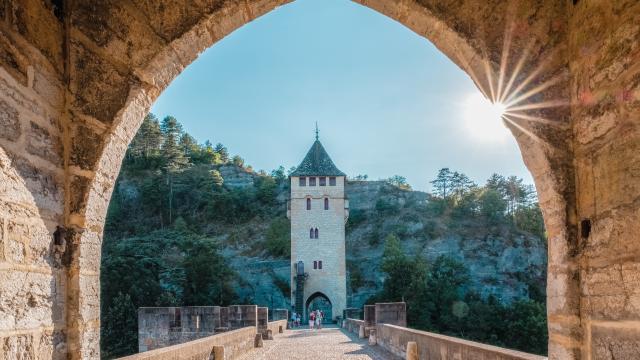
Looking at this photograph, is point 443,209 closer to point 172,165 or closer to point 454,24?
point 172,165

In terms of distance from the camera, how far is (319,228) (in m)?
37.1

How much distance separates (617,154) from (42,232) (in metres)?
2.57

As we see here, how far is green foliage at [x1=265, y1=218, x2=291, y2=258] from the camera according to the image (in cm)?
4406

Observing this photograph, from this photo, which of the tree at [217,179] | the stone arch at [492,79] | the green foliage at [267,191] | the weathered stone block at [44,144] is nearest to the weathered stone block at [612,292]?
the stone arch at [492,79]

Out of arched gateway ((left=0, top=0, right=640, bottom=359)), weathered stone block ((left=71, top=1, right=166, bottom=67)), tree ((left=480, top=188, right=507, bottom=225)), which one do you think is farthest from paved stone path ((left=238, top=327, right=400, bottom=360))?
tree ((left=480, top=188, right=507, bottom=225))

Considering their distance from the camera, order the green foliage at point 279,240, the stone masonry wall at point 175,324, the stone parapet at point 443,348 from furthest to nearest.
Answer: the green foliage at point 279,240 < the stone masonry wall at point 175,324 < the stone parapet at point 443,348

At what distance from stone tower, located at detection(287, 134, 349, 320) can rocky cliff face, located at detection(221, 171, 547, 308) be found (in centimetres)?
338

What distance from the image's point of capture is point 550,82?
298 cm

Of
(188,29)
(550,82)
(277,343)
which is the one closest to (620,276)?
(550,82)

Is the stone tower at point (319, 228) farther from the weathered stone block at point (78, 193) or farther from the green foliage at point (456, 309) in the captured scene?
the weathered stone block at point (78, 193)

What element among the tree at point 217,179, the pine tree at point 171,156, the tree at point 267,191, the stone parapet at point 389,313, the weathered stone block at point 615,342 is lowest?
the stone parapet at point 389,313

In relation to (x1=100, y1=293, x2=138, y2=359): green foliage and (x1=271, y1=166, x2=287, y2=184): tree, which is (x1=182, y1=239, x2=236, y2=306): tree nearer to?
(x1=100, y1=293, x2=138, y2=359): green foliage

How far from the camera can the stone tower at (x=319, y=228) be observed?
3588cm

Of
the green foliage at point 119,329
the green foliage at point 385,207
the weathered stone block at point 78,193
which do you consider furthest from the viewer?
the green foliage at point 385,207
